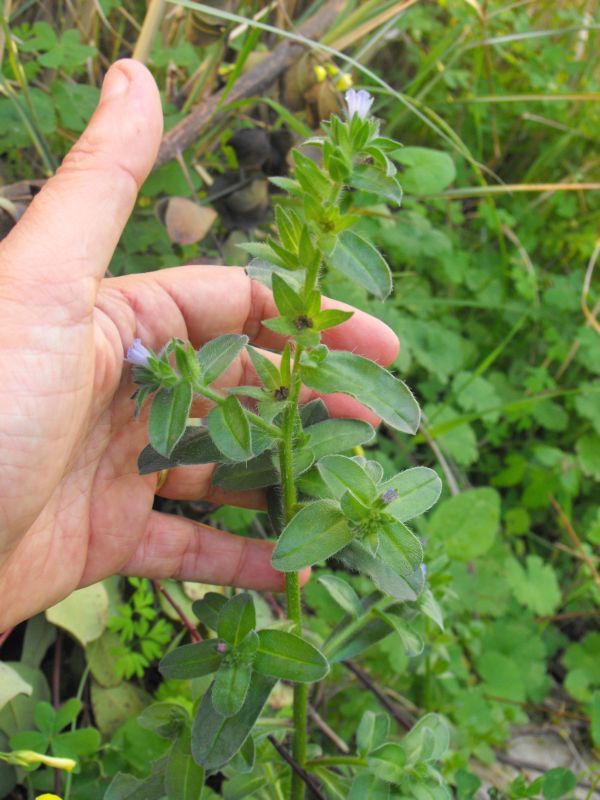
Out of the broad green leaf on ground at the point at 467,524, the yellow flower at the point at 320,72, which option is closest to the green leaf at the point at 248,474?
the broad green leaf on ground at the point at 467,524

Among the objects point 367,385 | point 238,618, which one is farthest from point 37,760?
point 367,385

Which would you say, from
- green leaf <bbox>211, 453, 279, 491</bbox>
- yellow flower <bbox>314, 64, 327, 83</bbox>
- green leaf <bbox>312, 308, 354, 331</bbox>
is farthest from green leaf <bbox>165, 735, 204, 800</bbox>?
yellow flower <bbox>314, 64, 327, 83</bbox>

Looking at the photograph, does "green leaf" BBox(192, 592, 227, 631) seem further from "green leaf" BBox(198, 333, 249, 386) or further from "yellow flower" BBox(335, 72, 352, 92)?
"yellow flower" BBox(335, 72, 352, 92)

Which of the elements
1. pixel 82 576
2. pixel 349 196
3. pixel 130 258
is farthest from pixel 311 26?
pixel 82 576

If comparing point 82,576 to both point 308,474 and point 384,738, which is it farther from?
point 384,738

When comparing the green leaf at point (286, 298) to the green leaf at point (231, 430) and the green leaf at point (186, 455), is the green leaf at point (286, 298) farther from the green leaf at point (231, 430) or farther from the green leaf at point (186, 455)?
the green leaf at point (186, 455)

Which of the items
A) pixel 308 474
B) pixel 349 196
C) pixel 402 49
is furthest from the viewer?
pixel 402 49
